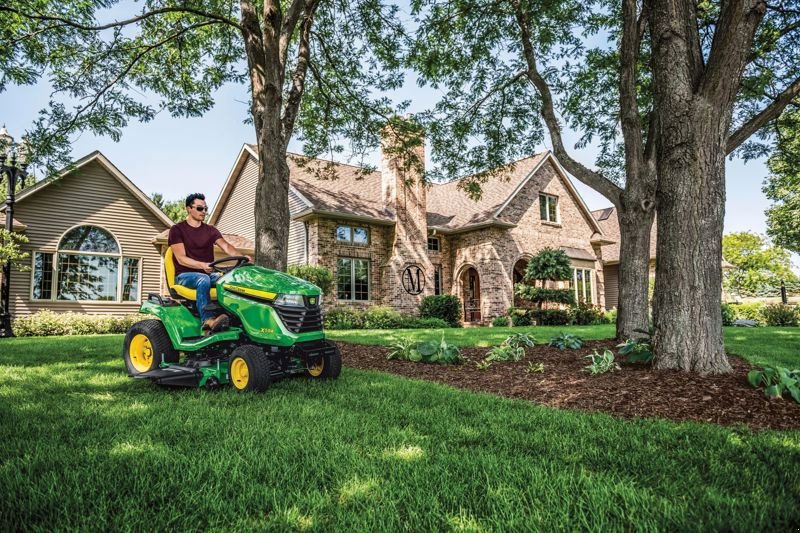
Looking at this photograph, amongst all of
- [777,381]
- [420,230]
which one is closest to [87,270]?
[420,230]

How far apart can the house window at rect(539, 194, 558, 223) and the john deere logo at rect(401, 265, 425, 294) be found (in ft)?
22.4

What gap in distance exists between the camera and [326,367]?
16.3 ft

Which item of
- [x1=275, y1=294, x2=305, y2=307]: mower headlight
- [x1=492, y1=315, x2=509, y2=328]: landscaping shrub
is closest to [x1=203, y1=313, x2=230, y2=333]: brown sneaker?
[x1=275, y1=294, x2=305, y2=307]: mower headlight

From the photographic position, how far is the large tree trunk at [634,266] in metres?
8.00

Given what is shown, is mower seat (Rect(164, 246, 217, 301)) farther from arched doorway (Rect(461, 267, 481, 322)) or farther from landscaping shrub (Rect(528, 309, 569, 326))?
arched doorway (Rect(461, 267, 481, 322))

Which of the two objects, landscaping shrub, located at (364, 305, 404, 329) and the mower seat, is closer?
the mower seat

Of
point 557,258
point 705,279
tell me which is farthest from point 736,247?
point 705,279

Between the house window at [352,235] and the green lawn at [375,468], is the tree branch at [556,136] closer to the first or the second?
the green lawn at [375,468]

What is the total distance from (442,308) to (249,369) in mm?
14540

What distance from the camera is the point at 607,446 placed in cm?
282

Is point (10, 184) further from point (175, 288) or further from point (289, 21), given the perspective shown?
point (175, 288)

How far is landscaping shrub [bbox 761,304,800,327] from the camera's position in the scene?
706 inches

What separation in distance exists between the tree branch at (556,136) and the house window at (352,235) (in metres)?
9.70

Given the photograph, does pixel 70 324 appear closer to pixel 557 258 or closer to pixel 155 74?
pixel 155 74
